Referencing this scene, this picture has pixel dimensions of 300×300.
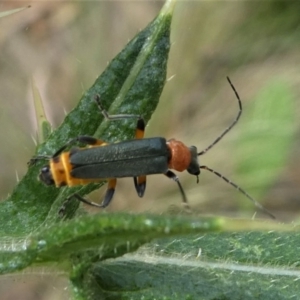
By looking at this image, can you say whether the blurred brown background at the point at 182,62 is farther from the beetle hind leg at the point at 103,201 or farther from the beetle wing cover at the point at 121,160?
the beetle hind leg at the point at 103,201

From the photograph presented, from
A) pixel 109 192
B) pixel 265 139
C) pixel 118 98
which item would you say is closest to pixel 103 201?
pixel 109 192

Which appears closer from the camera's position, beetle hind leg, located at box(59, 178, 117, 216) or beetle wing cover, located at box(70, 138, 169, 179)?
beetle hind leg, located at box(59, 178, 117, 216)

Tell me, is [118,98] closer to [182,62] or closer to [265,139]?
[265,139]

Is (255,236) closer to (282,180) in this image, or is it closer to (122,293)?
(122,293)

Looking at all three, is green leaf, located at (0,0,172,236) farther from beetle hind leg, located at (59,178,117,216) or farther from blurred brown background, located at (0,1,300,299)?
blurred brown background, located at (0,1,300,299)

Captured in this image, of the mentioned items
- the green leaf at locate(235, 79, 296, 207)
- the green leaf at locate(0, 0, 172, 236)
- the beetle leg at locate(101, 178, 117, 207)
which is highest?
the green leaf at locate(0, 0, 172, 236)

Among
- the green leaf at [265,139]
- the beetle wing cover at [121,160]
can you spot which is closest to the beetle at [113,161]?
the beetle wing cover at [121,160]

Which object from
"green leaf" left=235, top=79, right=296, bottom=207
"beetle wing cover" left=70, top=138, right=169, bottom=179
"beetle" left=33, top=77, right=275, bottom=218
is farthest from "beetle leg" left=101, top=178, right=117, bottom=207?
"green leaf" left=235, top=79, right=296, bottom=207
